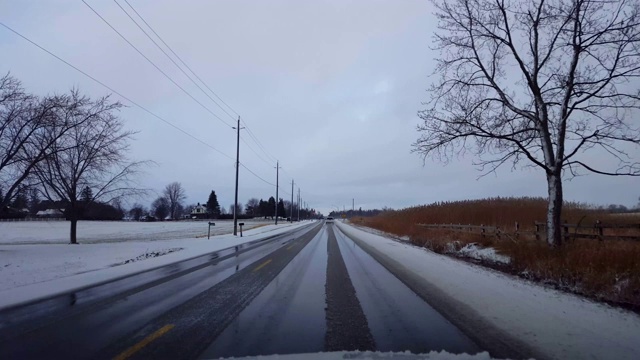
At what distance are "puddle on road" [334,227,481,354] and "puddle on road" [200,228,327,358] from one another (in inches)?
35.2

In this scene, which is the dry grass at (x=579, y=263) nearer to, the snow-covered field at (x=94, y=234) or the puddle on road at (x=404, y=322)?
the puddle on road at (x=404, y=322)

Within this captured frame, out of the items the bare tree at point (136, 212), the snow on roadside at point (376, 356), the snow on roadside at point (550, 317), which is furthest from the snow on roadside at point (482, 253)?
the bare tree at point (136, 212)

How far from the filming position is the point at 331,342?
622 cm

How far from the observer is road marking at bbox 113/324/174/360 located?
5574mm

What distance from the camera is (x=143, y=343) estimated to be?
612 centimetres

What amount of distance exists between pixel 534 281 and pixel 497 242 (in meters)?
8.14

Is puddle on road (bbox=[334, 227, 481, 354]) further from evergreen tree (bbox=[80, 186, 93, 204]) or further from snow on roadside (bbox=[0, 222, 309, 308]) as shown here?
evergreen tree (bbox=[80, 186, 93, 204])

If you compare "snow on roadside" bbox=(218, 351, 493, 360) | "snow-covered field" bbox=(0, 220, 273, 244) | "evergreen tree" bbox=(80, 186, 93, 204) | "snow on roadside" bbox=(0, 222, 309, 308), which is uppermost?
"evergreen tree" bbox=(80, 186, 93, 204)

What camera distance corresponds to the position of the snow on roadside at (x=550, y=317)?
19.5 feet

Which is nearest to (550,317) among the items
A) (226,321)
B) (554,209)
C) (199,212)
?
(226,321)

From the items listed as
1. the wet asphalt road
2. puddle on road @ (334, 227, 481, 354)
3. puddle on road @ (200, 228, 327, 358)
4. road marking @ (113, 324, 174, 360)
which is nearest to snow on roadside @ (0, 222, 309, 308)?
the wet asphalt road

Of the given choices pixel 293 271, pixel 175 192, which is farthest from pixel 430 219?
pixel 175 192

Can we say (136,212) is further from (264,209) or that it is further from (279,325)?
(279,325)

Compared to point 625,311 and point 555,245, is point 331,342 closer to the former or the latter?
point 625,311
